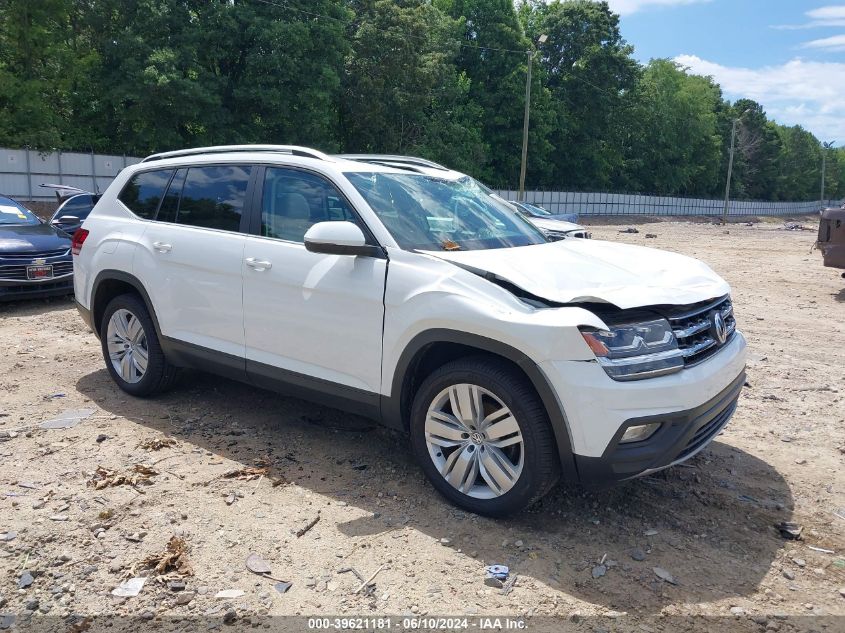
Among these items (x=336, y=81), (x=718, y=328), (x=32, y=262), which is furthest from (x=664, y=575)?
(x=336, y=81)

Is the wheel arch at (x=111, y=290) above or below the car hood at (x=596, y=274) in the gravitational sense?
below

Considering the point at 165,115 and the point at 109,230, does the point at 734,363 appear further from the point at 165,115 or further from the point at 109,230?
the point at 165,115

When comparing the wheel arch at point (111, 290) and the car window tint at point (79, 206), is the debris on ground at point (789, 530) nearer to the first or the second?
the wheel arch at point (111, 290)

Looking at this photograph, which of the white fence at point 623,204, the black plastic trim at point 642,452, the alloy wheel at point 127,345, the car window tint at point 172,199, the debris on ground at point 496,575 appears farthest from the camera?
the white fence at point 623,204

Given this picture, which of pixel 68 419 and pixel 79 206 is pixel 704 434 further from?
pixel 79 206

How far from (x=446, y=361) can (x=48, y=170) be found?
99.8 feet

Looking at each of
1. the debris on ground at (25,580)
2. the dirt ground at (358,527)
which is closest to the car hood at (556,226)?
the dirt ground at (358,527)

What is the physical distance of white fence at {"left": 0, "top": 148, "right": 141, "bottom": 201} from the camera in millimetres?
27906

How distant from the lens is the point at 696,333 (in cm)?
363

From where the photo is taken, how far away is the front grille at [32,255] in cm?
908

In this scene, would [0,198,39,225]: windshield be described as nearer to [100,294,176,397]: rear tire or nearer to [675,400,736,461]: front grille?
[100,294,176,397]: rear tire

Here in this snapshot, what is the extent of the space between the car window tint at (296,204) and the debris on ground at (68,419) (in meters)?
2.05

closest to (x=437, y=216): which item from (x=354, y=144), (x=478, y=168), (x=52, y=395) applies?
(x=52, y=395)

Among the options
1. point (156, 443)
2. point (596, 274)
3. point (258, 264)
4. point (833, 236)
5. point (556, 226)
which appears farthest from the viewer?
point (556, 226)
